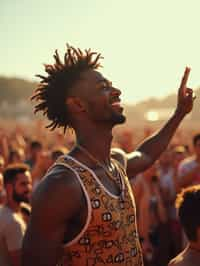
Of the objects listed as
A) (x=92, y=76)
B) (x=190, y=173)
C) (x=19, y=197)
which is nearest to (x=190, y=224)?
(x=92, y=76)

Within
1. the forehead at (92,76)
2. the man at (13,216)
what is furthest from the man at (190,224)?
the man at (13,216)

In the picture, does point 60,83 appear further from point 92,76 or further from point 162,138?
point 162,138

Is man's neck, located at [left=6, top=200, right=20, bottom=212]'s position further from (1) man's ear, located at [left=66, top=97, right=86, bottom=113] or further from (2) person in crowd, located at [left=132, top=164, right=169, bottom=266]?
(2) person in crowd, located at [left=132, top=164, right=169, bottom=266]

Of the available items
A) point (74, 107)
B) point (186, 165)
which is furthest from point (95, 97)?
point (186, 165)

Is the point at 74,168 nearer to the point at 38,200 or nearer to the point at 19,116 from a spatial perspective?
the point at 38,200

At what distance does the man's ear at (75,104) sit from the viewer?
341 centimetres

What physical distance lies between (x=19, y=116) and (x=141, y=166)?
3638 inches

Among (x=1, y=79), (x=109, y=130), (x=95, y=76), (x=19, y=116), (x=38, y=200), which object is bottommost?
(x=38, y=200)

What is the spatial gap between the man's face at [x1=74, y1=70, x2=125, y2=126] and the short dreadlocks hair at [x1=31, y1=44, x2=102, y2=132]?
0.10m

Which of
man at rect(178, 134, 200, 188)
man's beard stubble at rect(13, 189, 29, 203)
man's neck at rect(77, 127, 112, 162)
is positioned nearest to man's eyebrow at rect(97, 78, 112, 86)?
man's neck at rect(77, 127, 112, 162)

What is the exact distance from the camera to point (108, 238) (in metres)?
3.12

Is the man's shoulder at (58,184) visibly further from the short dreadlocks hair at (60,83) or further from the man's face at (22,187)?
the man's face at (22,187)

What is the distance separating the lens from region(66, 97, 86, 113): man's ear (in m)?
3.41

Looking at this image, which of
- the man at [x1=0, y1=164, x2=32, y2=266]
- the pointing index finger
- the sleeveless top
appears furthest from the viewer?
the man at [x1=0, y1=164, x2=32, y2=266]
